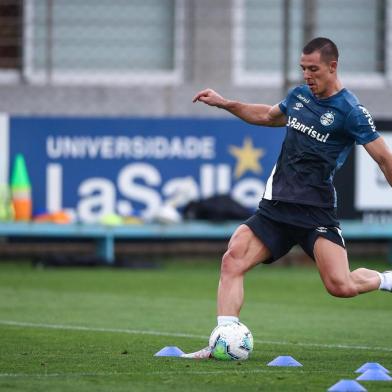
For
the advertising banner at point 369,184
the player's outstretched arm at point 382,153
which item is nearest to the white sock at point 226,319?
the player's outstretched arm at point 382,153

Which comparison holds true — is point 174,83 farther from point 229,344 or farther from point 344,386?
point 344,386

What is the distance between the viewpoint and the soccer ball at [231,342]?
8719 millimetres

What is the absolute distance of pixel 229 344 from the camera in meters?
8.72

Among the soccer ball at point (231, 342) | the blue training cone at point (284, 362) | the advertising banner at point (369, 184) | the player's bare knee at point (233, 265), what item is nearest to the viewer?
the blue training cone at point (284, 362)

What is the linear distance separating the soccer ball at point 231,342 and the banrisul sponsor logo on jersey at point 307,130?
135cm

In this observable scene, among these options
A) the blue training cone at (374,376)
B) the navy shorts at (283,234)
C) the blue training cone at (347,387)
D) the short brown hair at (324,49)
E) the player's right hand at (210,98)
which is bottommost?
the blue training cone at (374,376)

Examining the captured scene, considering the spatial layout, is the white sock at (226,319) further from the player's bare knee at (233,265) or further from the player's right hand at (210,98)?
the player's right hand at (210,98)

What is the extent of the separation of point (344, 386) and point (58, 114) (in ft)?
45.8

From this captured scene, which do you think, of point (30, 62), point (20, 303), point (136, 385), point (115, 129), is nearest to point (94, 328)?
point (20, 303)

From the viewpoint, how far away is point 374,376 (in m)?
7.56

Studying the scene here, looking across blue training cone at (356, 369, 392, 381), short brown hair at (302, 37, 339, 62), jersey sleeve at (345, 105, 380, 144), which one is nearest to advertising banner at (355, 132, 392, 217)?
short brown hair at (302, 37, 339, 62)

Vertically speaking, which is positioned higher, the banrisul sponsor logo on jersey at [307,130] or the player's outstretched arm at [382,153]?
the banrisul sponsor logo on jersey at [307,130]

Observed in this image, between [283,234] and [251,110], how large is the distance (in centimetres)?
96

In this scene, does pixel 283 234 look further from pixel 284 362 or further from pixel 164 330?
pixel 164 330
